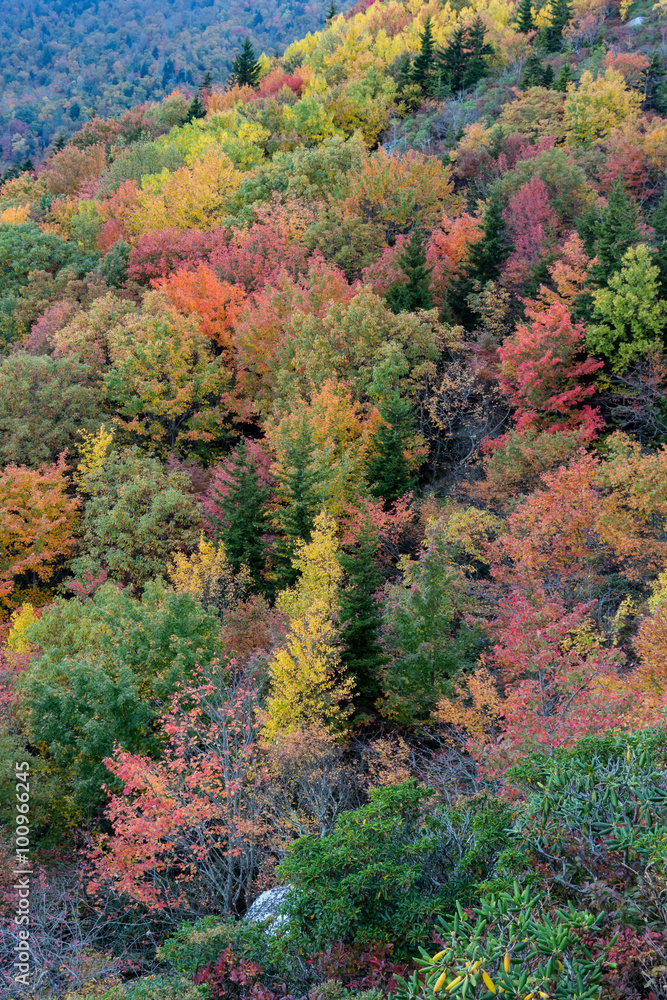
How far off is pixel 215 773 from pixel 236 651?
25.3ft

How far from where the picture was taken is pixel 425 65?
7800 centimetres

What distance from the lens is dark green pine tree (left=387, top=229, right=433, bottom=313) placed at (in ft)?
131

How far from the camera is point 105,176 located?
81.1m

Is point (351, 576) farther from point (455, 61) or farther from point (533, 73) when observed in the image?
point (455, 61)

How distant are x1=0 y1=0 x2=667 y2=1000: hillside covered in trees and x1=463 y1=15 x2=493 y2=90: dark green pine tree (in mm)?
16993

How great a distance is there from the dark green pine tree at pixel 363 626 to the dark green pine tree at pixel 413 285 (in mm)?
18833

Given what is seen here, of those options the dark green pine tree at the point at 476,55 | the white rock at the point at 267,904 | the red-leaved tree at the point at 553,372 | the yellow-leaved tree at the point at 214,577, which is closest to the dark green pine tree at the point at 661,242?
the red-leaved tree at the point at 553,372

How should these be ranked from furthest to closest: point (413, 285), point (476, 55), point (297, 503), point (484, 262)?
1. point (476, 55)
2. point (484, 262)
3. point (413, 285)
4. point (297, 503)

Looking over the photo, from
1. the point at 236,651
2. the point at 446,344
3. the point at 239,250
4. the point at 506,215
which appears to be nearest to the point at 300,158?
the point at 239,250

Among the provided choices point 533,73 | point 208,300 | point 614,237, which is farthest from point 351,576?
point 533,73

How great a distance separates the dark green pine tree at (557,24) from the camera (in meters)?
75.6

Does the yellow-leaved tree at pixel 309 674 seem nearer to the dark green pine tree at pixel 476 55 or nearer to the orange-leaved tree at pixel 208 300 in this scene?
the orange-leaved tree at pixel 208 300

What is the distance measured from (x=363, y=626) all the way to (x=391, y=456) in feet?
32.6

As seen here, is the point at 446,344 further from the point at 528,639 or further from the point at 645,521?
the point at 528,639
